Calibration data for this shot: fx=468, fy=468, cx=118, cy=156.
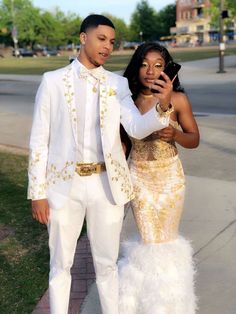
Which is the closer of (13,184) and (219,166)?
(13,184)

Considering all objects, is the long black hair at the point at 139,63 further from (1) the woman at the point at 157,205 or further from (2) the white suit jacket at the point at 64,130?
(2) the white suit jacket at the point at 64,130

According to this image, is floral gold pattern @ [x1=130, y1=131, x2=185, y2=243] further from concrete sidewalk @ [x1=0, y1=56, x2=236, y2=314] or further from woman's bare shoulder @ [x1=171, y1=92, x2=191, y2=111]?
concrete sidewalk @ [x1=0, y1=56, x2=236, y2=314]

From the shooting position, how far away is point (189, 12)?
351 ft

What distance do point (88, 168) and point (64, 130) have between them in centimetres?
24

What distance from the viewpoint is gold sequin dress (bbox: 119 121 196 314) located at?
2748 mm

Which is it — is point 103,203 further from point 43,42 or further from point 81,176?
point 43,42

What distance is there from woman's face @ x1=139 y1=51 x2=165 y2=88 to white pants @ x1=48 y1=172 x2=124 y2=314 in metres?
0.61

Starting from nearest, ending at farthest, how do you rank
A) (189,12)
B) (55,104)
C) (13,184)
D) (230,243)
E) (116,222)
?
(55,104) < (116,222) < (230,243) < (13,184) < (189,12)

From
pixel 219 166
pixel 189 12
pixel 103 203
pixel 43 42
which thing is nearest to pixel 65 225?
pixel 103 203

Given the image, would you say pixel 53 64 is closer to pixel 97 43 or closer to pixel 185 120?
pixel 185 120

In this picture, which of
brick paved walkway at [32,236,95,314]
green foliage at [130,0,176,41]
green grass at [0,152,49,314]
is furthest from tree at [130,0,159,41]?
brick paved walkway at [32,236,95,314]

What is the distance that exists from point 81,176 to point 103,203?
20 cm

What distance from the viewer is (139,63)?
107 inches

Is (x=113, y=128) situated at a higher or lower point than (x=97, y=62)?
lower
